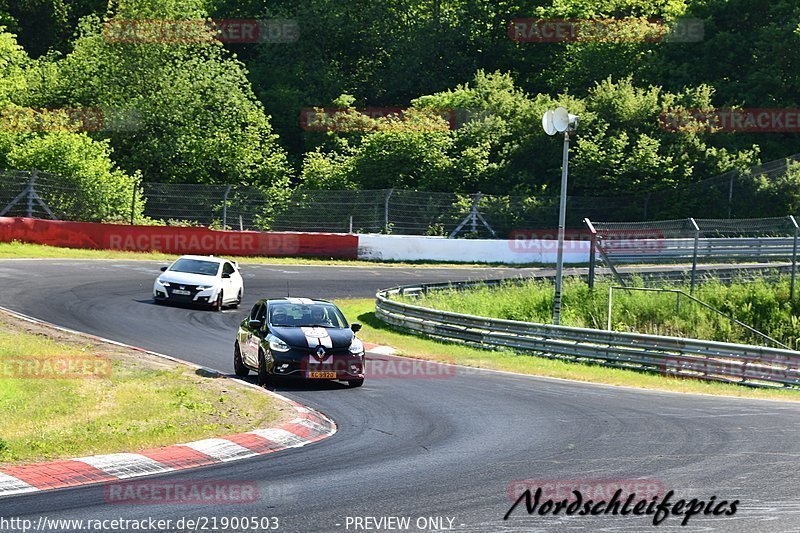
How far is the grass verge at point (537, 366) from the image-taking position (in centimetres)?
2011

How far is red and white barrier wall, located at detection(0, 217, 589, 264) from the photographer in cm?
3881

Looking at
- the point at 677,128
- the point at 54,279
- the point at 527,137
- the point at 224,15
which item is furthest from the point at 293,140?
the point at 54,279

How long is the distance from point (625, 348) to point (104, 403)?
12038mm

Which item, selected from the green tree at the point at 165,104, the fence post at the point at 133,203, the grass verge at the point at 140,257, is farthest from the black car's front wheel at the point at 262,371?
the green tree at the point at 165,104

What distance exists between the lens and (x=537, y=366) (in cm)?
2242

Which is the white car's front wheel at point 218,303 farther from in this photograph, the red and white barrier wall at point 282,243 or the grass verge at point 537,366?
the red and white barrier wall at point 282,243
